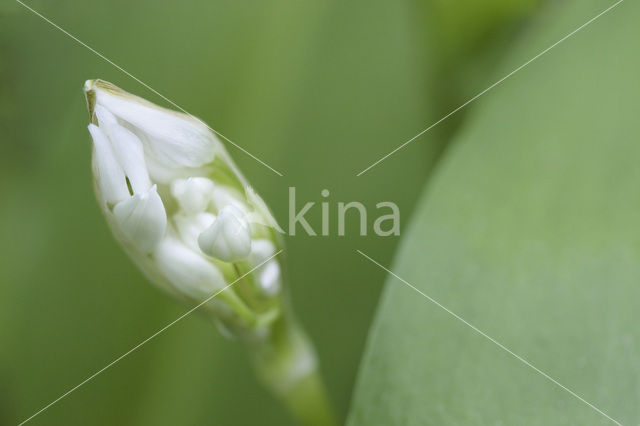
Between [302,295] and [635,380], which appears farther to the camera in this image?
[302,295]

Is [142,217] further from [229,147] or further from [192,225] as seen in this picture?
[229,147]

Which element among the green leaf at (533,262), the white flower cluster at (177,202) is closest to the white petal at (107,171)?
the white flower cluster at (177,202)

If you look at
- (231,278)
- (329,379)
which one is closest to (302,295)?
(329,379)

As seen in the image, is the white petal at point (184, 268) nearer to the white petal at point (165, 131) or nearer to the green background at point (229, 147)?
the white petal at point (165, 131)

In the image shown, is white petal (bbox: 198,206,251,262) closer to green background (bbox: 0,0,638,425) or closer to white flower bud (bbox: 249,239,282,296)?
white flower bud (bbox: 249,239,282,296)

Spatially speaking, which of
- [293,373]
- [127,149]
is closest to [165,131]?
[127,149]

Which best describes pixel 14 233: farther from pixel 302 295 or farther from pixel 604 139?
pixel 604 139
